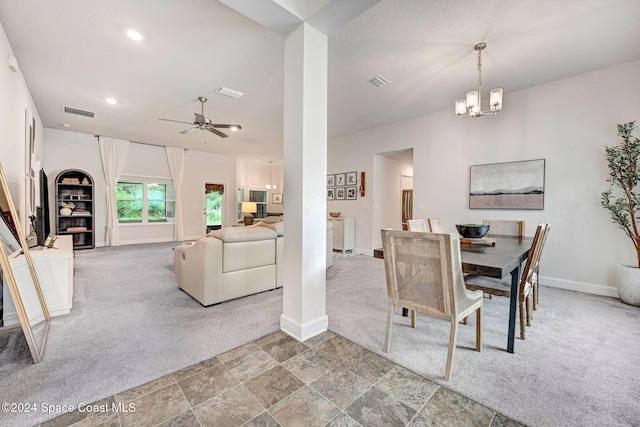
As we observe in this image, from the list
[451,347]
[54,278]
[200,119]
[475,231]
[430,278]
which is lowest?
[451,347]

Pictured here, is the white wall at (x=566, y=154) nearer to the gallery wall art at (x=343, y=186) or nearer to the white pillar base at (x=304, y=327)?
the gallery wall art at (x=343, y=186)

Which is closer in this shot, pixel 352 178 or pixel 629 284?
pixel 629 284

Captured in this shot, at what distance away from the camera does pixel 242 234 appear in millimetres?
2945

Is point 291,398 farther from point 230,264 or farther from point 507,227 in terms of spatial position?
point 507,227

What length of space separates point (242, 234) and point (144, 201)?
19.2 ft

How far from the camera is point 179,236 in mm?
7582

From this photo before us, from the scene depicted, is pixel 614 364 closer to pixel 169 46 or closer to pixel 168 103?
pixel 169 46

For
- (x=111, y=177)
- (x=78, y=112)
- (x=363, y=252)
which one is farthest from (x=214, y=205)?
(x=363, y=252)

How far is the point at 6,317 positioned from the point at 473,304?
11.5 ft

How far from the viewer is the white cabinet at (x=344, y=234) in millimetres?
5852

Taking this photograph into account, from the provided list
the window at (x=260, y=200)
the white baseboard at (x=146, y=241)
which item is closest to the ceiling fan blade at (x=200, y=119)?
the white baseboard at (x=146, y=241)

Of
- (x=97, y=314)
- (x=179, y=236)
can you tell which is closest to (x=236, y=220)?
(x=179, y=236)

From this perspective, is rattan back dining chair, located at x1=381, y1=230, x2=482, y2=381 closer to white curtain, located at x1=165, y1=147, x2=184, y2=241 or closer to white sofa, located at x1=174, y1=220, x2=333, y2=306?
white sofa, located at x1=174, y1=220, x2=333, y2=306

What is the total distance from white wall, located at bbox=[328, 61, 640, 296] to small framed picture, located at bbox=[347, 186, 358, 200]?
2.09 metres
